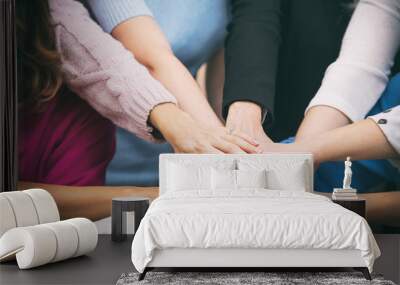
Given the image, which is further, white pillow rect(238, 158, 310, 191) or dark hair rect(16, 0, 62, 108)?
dark hair rect(16, 0, 62, 108)

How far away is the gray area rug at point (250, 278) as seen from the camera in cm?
430

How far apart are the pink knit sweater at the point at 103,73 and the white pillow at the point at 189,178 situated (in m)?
0.79

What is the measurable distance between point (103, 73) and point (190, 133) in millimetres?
1160

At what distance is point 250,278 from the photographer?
439cm

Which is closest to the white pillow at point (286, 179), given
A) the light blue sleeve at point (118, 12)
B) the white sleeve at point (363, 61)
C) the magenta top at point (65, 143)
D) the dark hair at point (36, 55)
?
the white sleeve at point (363, 61)

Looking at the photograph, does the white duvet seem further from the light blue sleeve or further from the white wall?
the light blue sleeve

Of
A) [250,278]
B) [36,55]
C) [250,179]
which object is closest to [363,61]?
[250,179]

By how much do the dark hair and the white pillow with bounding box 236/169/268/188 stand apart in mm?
2333

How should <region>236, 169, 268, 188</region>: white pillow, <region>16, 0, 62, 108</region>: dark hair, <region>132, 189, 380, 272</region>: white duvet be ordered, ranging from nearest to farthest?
<region>132, 189, 380, 272</region>: white duvet < <region>236, 169, 268, 188</region>: white pillow < <region>16, 0, 62, 108</region>: dark hair

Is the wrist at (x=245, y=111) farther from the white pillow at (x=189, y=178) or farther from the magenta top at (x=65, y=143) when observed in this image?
the magenta top at (x=65, y=143)

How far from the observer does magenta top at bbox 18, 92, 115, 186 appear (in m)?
6.58

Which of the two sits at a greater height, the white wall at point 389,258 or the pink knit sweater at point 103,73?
the pink knit sweater at point 103,73

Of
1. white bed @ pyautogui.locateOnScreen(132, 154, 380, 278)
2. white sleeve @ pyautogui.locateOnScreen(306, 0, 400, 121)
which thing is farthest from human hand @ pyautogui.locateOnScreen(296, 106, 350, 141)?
white bed @ pyautogui.locateOnScreen(132, 154, 380, 278)

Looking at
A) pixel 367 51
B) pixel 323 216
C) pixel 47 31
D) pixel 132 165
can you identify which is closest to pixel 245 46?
pixel 367 51
